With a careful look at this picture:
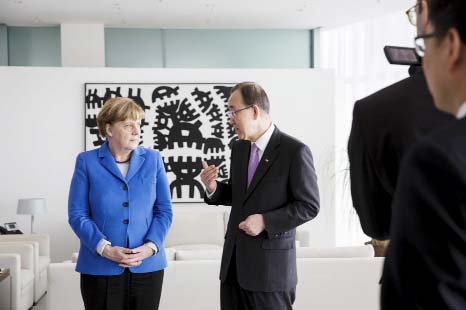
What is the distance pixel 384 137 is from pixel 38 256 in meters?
6.28

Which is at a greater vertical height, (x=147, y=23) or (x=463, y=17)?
(x=147, y=23)

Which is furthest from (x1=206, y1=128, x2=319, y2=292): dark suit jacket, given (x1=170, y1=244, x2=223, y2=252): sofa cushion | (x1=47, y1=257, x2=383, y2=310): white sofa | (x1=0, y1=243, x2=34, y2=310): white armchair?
(x1=170, y1=244, x2=223, y2=252): sofa cushion

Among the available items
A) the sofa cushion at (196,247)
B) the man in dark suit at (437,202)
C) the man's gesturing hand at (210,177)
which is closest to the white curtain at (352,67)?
the sofa cushion at (196,247)

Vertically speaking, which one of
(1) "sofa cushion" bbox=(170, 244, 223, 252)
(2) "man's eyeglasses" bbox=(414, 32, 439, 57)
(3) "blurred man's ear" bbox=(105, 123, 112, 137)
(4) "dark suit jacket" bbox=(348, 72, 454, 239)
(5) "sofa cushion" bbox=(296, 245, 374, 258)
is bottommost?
(1) "sofa cushion" bbox=(170, 244, 223, 252)

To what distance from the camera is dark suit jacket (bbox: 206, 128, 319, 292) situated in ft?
9.83

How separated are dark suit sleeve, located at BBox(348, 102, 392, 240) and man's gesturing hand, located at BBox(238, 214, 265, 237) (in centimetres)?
132

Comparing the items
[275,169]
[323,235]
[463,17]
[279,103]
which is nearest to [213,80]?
[279,103]

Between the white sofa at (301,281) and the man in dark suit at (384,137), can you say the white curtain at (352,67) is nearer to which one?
the white sofa at (301,281)

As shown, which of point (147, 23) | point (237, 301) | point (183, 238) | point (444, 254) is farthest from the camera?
point (147, 23)

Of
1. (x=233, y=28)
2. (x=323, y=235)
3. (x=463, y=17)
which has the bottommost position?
(x=323, y=235)

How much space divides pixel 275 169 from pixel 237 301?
0.55m

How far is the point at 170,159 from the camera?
8.84 m

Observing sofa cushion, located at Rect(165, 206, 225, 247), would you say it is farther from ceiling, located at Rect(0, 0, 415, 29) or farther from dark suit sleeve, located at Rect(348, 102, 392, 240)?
dark suit sleeve, located at Rect(348, 102, 392, 240)

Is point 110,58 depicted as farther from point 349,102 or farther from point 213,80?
point 349,102
